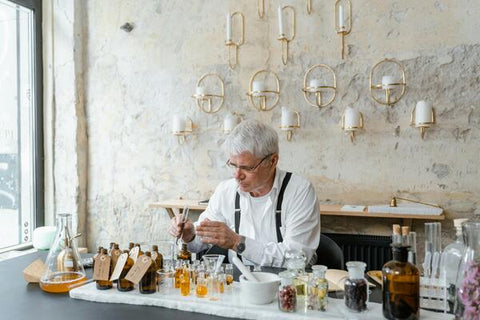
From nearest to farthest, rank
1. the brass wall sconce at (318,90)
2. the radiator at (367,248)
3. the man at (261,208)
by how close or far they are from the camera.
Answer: the man at (261,208)
the radiator at (367,248)
the brass wall sconce at (318,90)

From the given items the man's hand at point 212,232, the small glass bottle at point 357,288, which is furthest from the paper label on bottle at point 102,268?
the small glass bottle at point 357,288

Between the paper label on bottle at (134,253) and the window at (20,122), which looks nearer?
the paper label on bottle at (134,253)

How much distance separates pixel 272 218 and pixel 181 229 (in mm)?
544

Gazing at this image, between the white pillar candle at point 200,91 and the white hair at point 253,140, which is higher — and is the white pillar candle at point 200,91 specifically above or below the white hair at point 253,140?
above

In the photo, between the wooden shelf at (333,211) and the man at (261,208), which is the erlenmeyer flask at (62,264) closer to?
the man at (261,208)

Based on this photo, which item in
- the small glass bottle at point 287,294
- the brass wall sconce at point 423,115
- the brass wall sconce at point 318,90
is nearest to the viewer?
the small glass bottle at point 287,294

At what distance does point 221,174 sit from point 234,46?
41.1 inches

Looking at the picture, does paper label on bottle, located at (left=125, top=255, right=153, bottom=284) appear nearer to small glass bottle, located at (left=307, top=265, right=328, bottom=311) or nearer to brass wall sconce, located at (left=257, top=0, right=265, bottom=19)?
small glass bottle, located at (left=307, top=265, right=328, bottom=311)

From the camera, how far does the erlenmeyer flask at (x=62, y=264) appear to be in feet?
5.27

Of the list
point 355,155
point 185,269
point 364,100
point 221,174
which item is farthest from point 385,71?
point 185,269

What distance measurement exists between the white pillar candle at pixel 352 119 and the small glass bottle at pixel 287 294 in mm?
2008

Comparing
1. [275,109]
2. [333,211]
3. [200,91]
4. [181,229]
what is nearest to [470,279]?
[181,229]

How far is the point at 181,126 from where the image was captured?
3602 mm

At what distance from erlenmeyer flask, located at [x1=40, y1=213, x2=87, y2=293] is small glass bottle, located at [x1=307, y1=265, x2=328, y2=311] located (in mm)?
865
